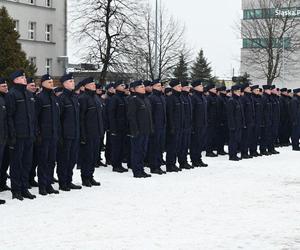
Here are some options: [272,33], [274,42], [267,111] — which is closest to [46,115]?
[267,111]

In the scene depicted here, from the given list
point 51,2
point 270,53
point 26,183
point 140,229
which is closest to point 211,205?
point 140,229

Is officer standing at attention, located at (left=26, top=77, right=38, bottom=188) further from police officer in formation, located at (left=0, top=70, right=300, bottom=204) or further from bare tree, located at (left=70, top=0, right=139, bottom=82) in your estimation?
bare tree, located at (left=70, top=0, right=139, bottom=82)

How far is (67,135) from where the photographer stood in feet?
40.0

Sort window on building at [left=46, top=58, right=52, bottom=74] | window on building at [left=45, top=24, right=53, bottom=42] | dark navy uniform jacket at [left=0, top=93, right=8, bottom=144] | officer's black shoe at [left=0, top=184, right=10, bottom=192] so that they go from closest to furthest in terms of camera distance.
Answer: dark navy uniform jacket at [left=0, top=93, right=8, bottom=144], officer's black shoe at [left=0, top=184, right=10, bottom=192], window on building at [left=45, top=24, right=53, bottom=42], window on building at [left=46, top=58, right=52, bottom=74]

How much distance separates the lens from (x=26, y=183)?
37.4 ft

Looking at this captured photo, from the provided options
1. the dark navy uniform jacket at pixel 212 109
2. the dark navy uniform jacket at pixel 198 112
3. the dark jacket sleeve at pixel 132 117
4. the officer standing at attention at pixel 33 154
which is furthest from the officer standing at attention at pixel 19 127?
the dark navy uniform jacket at pixel 212 109

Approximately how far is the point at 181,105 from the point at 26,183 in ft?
16.9

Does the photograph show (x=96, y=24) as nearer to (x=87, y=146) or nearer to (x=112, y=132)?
(x=112, y=132)

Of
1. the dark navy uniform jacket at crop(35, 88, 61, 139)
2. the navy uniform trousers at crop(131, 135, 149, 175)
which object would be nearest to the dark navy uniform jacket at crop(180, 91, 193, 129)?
the navy uniform trousers at crop(131, 135, 149, 175)

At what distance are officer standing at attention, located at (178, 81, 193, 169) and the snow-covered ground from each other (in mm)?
1417

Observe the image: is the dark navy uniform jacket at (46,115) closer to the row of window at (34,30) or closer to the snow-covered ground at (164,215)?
the snow-covered ground at (164,215)

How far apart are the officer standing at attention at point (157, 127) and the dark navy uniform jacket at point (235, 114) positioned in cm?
306

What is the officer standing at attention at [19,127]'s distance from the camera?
36.6 ft

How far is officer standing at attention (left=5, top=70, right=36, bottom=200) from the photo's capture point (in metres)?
11.1
